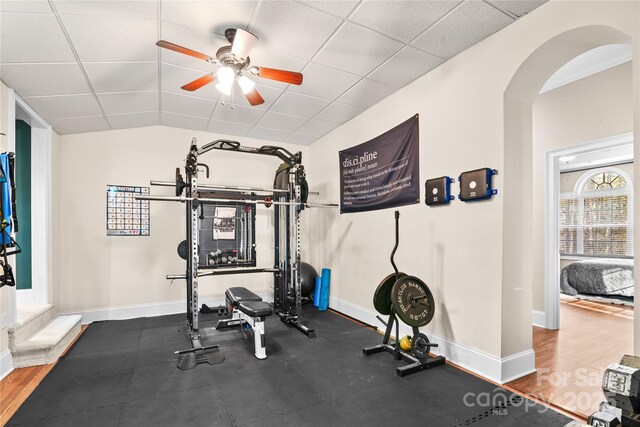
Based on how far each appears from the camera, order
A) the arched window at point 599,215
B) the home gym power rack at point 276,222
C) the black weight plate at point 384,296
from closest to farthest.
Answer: the black weight plate at point 384,296
the home gym power rack at point 276,222
the arched window at point 599,215

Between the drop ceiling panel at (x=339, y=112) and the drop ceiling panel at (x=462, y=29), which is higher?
the drop ceiling panel at (x=462, y=29)

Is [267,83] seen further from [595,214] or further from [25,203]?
[595,214]

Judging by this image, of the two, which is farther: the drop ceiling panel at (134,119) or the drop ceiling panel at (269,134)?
the drop ceiling panel at (269,134)

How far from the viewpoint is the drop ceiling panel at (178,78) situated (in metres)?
3.19

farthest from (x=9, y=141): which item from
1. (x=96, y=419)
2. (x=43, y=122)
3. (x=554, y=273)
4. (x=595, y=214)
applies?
(x=595, y=214)

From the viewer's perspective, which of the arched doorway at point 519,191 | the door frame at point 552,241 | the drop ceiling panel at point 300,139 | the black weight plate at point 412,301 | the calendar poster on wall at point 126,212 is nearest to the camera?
the arched doorway at point 519,191

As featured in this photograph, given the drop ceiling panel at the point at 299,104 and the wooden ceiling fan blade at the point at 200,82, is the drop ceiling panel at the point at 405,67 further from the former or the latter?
the wooden ceiling fan blade at the point at 200,82

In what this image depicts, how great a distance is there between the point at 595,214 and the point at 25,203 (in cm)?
1018

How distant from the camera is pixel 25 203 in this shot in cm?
385

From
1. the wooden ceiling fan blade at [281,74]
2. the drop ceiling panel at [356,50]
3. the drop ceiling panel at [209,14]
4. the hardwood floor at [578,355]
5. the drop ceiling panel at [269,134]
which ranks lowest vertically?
the hardwood floor at [578,355]

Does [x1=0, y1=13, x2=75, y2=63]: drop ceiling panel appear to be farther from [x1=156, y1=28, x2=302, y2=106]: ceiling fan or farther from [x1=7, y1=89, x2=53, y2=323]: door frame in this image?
[x1=7, y1=89, x2=53, y2=323]: door frame

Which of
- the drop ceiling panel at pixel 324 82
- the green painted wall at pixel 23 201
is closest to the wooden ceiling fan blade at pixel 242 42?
the drop ceiling panel at pixel 324 82

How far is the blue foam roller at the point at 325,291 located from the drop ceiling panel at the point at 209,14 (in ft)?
12.4

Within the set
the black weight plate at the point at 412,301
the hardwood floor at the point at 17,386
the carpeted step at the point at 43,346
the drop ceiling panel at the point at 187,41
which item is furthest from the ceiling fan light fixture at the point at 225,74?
the carpeted step at the point at 43,346
